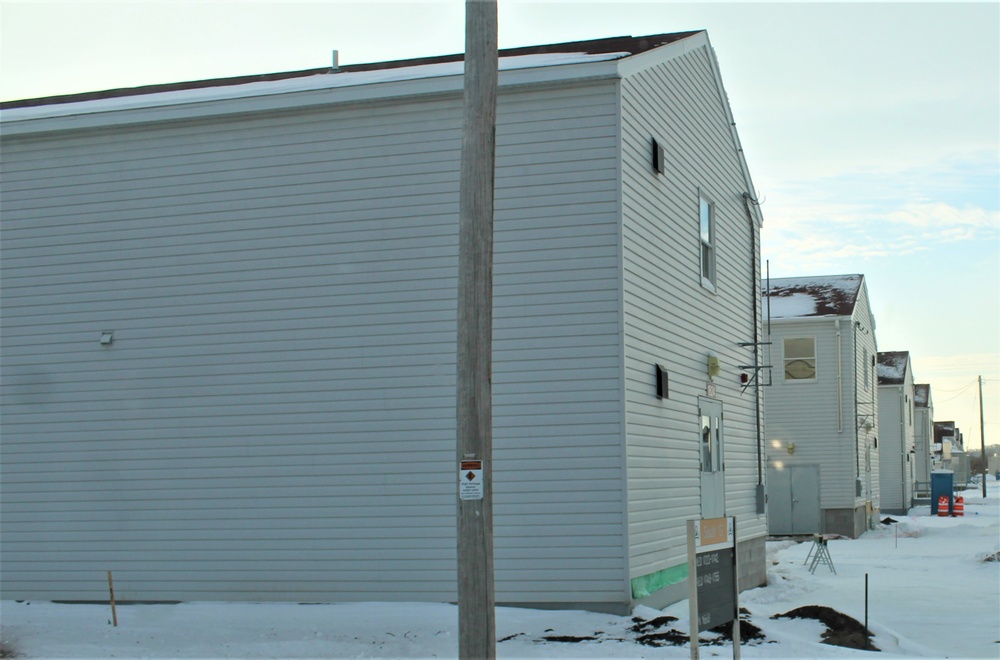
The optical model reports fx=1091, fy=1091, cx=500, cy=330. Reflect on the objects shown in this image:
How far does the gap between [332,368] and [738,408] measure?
8.29 meters

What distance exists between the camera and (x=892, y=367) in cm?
5512

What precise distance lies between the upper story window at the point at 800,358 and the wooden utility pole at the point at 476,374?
29.0 meters

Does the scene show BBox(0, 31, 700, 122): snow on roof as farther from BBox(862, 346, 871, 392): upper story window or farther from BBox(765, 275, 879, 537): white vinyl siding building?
BBox(862, 346, 871, 392): upper story window

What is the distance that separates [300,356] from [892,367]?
46.9 m

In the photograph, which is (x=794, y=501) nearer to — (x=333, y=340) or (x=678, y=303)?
(x=678, y=303)

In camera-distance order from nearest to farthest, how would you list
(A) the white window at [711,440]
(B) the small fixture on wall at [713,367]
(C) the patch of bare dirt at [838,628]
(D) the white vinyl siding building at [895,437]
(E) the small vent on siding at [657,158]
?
1. (C) the patch of bare dirt at [838,628]
2. (E) the small vent on siding at [657,158]
3. (A) the white window at [711,440]
4. (B) the small fixture on wall at [713,367]
5. (D) the white vinyl siding building at [895,437]

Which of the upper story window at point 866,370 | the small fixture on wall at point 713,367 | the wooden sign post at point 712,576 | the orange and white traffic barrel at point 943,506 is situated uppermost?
the upper story window at point 866,370

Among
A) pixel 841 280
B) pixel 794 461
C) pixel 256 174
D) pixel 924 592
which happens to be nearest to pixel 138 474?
pixel 256 174

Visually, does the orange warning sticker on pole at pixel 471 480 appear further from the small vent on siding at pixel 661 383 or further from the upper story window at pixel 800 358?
the upper story window at pixel 800 358

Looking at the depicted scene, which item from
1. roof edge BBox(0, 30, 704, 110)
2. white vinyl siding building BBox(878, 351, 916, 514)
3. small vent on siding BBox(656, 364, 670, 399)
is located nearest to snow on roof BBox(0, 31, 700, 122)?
roof edge BBox(0, 30, 704, 110)

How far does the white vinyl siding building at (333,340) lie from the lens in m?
13.0

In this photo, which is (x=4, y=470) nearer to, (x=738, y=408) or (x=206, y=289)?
(x=206, y=289)

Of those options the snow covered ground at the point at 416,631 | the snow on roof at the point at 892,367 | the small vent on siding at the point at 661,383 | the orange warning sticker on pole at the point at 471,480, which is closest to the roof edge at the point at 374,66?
the small vent on siding at the point at 661,383

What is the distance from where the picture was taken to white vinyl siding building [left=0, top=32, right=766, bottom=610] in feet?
42.7
